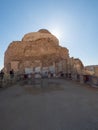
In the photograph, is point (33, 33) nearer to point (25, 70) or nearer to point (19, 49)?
point (19, 49)

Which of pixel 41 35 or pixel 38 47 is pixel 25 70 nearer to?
pixel 38 47

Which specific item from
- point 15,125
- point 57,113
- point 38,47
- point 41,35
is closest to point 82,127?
point 57,113

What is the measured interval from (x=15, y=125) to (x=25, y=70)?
32832mm

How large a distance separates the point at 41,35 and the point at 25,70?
23.3 m

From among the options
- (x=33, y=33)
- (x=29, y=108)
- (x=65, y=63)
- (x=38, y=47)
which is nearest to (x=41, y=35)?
(x=33, y=33)

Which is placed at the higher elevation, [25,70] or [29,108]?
[25,70]

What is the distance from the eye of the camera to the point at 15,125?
537 centimetres

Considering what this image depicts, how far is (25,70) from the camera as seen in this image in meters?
37.9

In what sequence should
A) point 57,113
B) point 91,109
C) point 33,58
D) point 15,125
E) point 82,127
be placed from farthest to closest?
1. point 33,58
2. point 91,109
3. point 57,113
4. point 15,125
5. point 82,127

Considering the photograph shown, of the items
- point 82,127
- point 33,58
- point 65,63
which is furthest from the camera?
point 33,58

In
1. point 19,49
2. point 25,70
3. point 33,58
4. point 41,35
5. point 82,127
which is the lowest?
point 82,127

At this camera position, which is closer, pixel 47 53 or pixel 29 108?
pixel 29 108

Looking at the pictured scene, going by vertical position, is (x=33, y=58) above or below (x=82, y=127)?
above

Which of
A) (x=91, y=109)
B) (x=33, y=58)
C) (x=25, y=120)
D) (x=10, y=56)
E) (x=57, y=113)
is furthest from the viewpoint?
(x=10, y=56)
